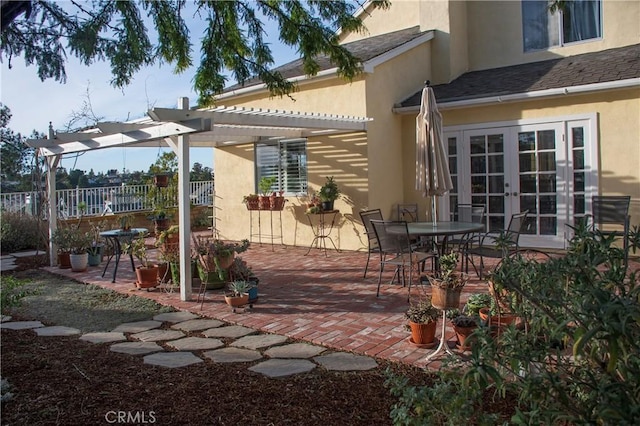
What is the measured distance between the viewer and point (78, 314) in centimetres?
614

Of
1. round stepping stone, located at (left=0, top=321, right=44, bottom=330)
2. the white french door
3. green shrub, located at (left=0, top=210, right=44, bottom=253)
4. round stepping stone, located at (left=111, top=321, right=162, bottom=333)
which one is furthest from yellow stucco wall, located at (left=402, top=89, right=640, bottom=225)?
green shrub, located at (left=0, top=210, right=44, bottom=253)

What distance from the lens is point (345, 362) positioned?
4.19 meters

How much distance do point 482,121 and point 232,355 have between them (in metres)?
7.35

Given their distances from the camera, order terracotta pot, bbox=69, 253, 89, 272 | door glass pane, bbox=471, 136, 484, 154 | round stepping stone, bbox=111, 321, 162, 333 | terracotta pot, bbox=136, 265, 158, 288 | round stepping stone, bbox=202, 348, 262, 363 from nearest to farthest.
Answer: round stepping stone, bbox=202, 348, 262, 363, round stepping stone, bbox=111, 321, 162, 333, terracotta pot, bbox=136, 265, 158, 288, terracotta pot, bbox=69, 253, 89, 272, door glass pane, bbox=471, 136, 484, 154

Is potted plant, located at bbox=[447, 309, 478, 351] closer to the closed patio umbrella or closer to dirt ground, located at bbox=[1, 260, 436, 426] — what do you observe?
dirt ground, located at bbox=[1, 260, 436, 426]

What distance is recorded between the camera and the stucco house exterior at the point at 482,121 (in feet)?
28.8

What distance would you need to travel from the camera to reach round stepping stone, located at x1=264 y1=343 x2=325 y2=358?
442cm

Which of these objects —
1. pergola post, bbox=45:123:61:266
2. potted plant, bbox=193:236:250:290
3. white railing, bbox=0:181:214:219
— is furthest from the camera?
white railing, bbox=0:181:214:219

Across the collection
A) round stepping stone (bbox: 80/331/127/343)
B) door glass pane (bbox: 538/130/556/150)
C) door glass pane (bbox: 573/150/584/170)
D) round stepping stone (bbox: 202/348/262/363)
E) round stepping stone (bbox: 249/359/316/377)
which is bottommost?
round stepping stone (bbox: 249/359/316/377)

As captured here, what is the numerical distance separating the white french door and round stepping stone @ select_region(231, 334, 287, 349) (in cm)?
625

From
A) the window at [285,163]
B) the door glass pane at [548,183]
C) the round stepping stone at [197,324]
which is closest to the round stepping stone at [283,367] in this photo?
the round stepping stone at [197,324]

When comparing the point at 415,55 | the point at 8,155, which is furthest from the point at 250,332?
the point at 8,155

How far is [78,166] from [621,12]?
1260 cm

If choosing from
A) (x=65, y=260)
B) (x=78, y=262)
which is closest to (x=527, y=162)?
(x=78, y=262)
